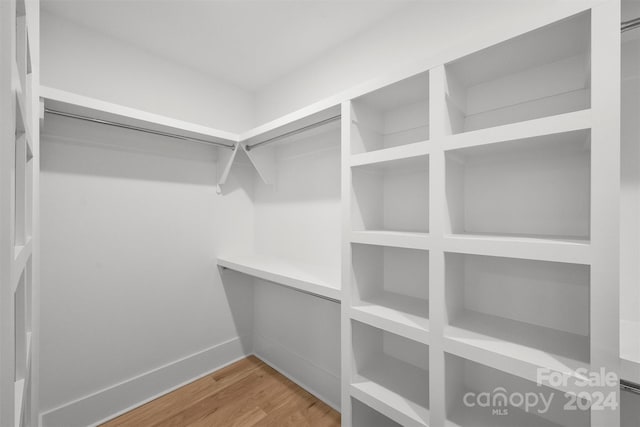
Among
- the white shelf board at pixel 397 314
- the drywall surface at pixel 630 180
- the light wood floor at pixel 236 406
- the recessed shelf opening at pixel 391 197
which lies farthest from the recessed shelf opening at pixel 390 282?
the light wood floor at pixel 236 406

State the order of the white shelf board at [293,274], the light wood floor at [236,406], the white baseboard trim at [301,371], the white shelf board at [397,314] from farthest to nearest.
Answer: the white baseboard trim at [301,371], the light wood floor at [236,406], the white shelf board at [293,274], the white shelf board at [397,314]

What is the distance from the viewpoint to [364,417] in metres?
1.36

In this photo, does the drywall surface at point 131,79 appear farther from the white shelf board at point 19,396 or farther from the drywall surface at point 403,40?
the white shelf board at point 19,396

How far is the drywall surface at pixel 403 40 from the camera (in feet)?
3.78

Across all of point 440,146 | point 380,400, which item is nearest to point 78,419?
point 380,400

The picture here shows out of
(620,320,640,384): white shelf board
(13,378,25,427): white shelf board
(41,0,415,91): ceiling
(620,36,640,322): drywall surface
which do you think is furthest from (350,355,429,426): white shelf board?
(41,0,415,91): ceiling

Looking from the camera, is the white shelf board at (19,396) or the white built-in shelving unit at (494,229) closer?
the white shelf board at (19,396)

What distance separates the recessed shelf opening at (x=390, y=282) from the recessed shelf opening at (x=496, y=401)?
28cm

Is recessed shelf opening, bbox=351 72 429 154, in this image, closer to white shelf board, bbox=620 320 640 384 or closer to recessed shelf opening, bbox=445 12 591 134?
recessed shelf opening, bbox=445 12 591 134

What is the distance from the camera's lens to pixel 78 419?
1606mm

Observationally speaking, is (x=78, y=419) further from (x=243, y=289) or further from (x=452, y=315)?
(x=452, y=315)

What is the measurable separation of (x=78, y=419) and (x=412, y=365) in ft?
6.38

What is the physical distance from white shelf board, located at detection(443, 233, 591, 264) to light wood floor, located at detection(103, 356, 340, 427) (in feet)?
4.50

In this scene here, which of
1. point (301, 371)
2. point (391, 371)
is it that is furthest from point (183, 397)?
point (391, 371)
